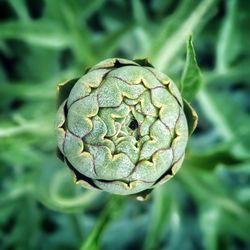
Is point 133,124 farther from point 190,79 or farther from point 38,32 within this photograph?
point 38,32

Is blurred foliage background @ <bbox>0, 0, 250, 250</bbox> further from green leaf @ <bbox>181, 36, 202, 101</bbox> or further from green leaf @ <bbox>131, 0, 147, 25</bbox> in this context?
green leaf @ <bbox>181, 36, 202, 101</bbox>

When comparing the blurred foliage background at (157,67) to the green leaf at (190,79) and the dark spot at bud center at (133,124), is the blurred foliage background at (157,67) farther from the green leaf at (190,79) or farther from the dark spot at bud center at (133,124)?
the dark spot at bud center at (133,124)

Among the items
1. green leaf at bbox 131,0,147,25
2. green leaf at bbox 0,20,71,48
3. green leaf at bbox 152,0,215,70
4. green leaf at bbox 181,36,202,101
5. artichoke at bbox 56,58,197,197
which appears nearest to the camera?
artichoke at bbox 56,58,197,197

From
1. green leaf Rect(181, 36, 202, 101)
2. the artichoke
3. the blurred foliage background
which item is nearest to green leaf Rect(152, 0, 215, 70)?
the blurred foliage background

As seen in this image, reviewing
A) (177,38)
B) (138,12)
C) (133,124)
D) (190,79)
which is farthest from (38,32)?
(133,124)

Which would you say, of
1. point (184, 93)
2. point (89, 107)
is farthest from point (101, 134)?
point (184, 93)
